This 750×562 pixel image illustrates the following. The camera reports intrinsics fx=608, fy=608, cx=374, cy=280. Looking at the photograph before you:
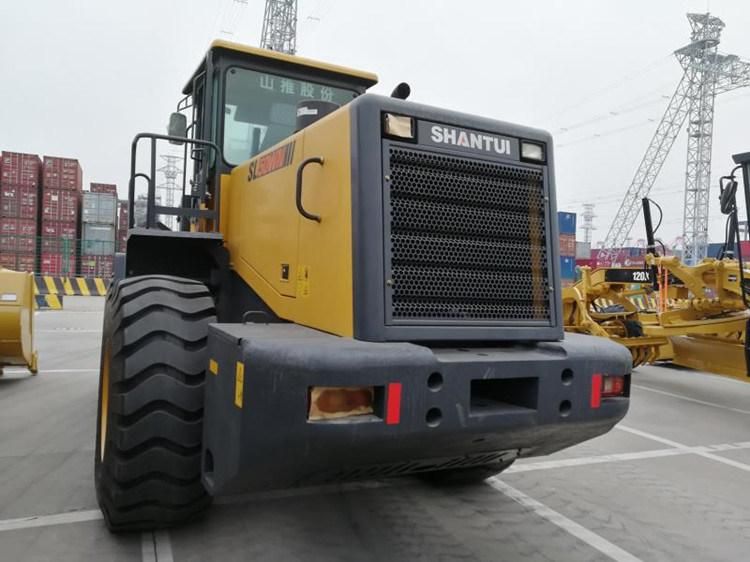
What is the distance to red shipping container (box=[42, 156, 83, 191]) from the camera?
2686cm

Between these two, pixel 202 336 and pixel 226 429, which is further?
pixel 202 336

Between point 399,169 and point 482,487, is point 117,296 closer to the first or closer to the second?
point 399,169

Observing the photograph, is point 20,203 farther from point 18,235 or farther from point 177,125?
point 177,125

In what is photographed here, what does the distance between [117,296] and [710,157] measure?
1608 inches

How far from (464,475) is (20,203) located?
1077 inches

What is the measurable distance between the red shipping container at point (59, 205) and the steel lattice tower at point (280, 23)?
14548 millimetres

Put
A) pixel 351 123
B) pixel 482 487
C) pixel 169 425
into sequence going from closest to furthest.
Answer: pixel 351 123
pixel 169 425
pixel 482 487

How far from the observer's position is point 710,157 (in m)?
37.0

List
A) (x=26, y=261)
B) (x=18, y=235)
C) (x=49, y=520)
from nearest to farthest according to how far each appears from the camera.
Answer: (x=49, y=520)
(x=26, y=261)
(x=18, y=235)

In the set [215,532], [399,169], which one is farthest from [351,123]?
[215,532]

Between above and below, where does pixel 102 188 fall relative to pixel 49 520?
above

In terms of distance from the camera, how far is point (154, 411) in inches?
116

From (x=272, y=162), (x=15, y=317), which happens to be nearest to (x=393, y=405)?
(x=272, y=162)

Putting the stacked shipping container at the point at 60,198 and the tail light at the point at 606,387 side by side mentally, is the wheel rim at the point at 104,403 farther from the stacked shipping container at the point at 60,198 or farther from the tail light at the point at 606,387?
the stacked shipping container at the point at 60,198
